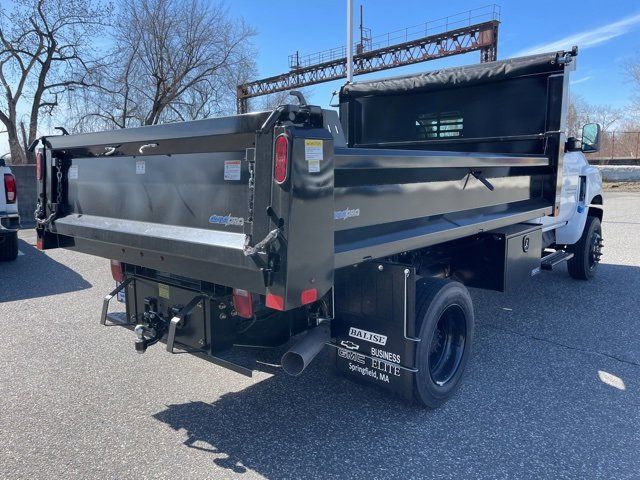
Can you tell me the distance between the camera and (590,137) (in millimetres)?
5801

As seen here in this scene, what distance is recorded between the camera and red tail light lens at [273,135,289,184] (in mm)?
2326

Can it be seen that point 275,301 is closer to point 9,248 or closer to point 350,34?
point 9,248

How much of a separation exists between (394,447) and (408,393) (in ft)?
1.14

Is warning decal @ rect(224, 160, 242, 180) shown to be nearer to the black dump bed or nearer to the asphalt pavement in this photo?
the black dump bed

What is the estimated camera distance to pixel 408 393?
10.6 ft

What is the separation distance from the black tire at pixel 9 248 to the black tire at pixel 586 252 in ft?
27.8

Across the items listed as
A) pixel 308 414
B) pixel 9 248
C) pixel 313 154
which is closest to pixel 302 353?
pixel 308 414

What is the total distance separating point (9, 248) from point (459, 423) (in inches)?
306

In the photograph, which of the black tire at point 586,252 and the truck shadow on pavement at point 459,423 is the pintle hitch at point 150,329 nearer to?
the truck shadow on pavement at point 459,423

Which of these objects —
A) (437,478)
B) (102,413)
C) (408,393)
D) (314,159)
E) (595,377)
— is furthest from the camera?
(595,377)

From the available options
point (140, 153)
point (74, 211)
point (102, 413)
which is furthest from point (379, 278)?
point (74, 211)

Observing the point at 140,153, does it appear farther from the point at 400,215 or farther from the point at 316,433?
the point at 316,433

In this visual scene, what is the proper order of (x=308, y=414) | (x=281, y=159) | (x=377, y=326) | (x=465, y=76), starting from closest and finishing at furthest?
(x=281, y=159) → (x=377, y=326) → (x=308, y=414) → (x=465, y=76)

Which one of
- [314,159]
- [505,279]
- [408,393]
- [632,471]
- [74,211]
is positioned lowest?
[632,471]
